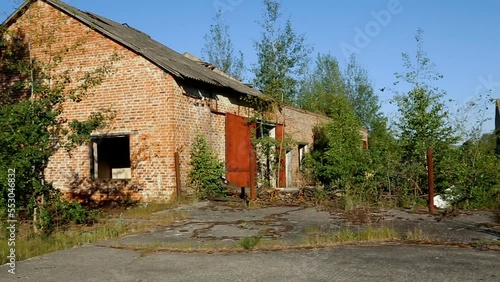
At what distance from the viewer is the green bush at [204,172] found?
45.6ft

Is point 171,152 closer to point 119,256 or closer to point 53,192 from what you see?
point 53,192

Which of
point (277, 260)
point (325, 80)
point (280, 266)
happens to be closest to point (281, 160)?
point (277, 260)

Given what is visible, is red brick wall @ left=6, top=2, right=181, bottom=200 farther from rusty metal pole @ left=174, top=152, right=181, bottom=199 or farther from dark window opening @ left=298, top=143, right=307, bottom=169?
dark window opening @ left=298, top=143, right=307, bottom=169

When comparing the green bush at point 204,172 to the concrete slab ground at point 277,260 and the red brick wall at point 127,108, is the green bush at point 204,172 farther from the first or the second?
the concrete slab ground at point 277,260

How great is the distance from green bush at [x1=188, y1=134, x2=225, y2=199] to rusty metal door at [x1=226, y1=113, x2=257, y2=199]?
107cm

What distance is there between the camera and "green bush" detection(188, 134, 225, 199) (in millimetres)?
13906

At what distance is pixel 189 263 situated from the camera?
19.6 ft

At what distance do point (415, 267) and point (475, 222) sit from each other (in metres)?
4.38

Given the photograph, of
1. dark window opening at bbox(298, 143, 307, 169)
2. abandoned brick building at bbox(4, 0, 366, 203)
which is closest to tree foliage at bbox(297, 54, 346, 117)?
dark window opening at bbox(298, 143, 307, 169)

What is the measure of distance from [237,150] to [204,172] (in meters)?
2.42

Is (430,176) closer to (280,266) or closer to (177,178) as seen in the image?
(280,266)

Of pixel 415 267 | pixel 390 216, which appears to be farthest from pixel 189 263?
pixel 390 216

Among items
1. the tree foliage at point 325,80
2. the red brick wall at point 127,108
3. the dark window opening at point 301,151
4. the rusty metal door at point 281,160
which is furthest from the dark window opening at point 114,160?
the tree foliage at point 325,80

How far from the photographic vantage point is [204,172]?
14.0 metres
